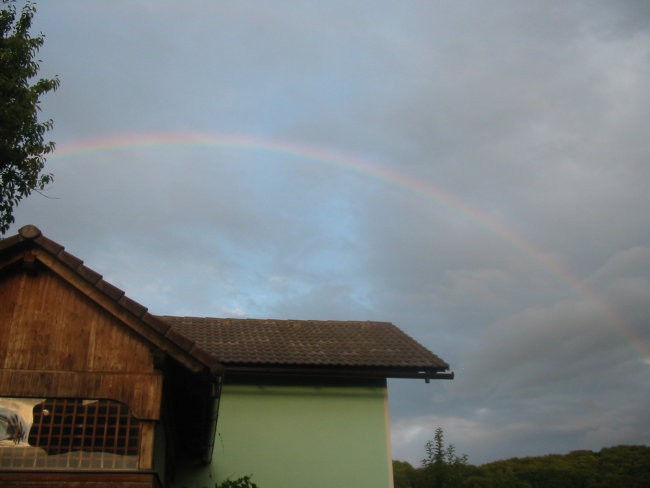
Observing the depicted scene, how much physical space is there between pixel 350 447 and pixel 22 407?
8.56 m

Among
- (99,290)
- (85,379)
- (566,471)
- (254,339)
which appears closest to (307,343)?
(254,339)

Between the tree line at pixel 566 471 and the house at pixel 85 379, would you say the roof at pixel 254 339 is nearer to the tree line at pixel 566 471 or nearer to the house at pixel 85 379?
the house at pixel 85 379

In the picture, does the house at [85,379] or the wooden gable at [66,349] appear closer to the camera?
the house at [85,379]

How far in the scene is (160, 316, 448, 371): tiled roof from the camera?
15469mm

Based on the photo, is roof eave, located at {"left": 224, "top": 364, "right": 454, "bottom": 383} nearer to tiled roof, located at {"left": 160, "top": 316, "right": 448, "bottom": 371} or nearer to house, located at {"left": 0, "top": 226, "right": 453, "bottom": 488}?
tiled roof, located at {"left": 160, "top": 316, "right": 448, "bottom": 371}

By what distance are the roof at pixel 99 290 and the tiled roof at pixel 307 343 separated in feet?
20.3

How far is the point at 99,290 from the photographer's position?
895cm

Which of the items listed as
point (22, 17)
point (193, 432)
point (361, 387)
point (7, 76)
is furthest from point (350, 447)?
point (22, 17)

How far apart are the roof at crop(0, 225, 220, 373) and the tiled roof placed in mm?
6173

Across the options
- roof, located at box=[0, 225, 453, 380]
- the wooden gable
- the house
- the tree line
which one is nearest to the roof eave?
roof, located at box=[0, 225, 453, 380]

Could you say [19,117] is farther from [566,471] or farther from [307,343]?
[566,471]

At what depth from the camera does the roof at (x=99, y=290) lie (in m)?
8.87

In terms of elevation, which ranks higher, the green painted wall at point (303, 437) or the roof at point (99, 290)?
the roof at point (99, 290)

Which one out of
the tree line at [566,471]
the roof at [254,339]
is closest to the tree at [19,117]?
the roof at [254,339]
